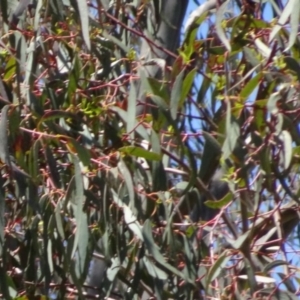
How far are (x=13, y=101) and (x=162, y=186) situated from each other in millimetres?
343

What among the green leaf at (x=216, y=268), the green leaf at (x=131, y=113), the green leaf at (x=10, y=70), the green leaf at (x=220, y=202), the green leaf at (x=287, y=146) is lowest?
the green leaf at (x=216, y=268)

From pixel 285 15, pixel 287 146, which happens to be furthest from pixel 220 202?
pixel 285 15

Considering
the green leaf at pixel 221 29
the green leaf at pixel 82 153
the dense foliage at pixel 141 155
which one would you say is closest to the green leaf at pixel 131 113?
the dense foliage at pixel 141 155

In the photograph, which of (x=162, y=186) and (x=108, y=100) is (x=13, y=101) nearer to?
(x=108, y=100)

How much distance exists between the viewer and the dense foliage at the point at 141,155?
6.43 feet

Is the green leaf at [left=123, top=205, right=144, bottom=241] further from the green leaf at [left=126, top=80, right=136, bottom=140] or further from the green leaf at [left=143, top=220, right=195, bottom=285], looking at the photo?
the green leaf at [left=126, top=80, right=136, bottom=140]

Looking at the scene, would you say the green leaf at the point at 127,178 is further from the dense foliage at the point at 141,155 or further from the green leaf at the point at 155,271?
the green leaf at the point at 155,271

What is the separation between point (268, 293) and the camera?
2.08m

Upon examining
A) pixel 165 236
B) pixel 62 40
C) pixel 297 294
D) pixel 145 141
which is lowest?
pixel 297 294

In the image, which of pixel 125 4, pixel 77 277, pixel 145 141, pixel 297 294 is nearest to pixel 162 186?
pixel 145 141

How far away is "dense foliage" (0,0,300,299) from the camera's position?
6.43ft

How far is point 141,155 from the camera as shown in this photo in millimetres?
1968

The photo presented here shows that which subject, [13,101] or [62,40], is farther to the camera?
[62,40]

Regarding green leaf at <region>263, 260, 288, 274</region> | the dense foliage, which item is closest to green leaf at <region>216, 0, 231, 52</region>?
the dense foliage
